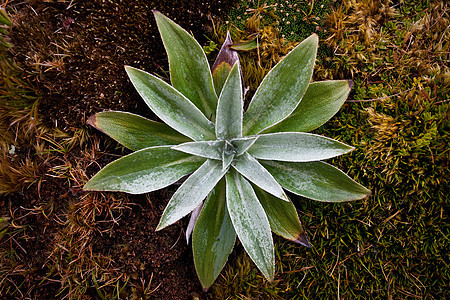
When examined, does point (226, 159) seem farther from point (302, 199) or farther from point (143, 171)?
point (302, 199)

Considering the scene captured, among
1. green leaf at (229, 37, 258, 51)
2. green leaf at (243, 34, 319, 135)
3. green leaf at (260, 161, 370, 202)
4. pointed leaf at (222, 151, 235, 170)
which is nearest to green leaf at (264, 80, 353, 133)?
green leaf at (243, 34, 319, 135)

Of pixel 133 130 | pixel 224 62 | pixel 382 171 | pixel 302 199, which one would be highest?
pixel 224 62

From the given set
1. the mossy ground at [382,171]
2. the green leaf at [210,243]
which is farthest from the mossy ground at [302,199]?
the green leaf at [210,243]

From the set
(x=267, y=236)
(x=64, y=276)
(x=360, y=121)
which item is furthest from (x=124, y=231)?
(x=360, y=121)

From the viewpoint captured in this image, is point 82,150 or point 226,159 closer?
point 226,159

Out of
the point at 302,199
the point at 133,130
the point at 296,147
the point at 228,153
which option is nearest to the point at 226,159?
the point at 228,153

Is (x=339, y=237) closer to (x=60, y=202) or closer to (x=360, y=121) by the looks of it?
(x=360, y=121)
